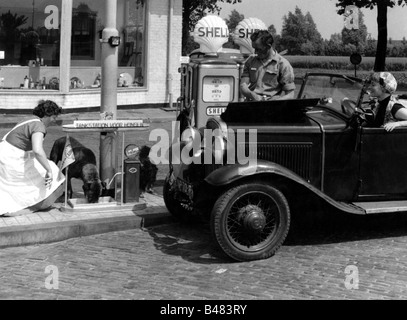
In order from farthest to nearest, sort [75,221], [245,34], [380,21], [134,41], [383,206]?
[380,21], [134,41], [245,34], [75,221], [383,206]

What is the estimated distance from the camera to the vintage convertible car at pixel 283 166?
6.73 m

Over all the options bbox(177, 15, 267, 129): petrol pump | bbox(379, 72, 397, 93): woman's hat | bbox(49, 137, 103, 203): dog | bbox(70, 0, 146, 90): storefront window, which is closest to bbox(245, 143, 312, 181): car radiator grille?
bbox(379, 72, 397, 93): woman's hat

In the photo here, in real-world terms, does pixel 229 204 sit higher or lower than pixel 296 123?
lower

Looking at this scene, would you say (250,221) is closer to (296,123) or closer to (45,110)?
(296,123)

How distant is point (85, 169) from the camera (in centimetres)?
821

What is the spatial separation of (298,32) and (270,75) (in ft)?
238

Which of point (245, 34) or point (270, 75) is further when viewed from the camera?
point (245, 34)

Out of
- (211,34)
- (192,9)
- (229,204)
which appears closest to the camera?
(229,204)

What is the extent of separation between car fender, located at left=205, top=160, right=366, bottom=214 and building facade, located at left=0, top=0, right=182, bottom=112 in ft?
36.7

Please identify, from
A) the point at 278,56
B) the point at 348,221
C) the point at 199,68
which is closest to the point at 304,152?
the point at 348,221

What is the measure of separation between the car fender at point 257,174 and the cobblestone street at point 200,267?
0.60 meters

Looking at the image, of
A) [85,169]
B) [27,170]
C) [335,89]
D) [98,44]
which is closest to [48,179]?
[27,170]

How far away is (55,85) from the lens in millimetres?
18359
